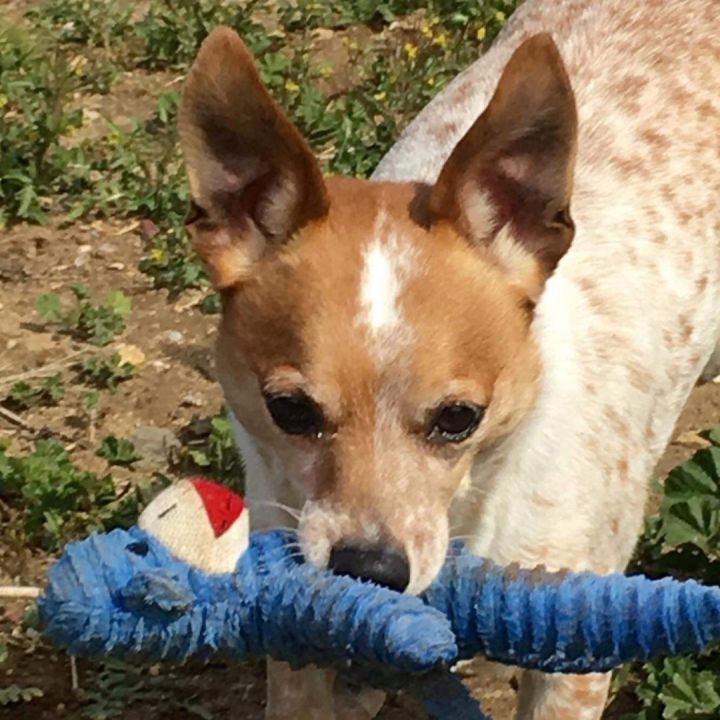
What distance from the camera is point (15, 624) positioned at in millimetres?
4207

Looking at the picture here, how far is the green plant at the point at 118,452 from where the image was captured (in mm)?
4746

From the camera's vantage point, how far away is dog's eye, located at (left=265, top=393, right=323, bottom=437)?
3.05 meters

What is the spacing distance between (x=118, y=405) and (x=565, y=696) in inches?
79.0

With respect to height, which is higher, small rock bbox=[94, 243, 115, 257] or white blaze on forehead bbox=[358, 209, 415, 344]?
white blaze on forehead bbox=[358, 209, 415, 344]

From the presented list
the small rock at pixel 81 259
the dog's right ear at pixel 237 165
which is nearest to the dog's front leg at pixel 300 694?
the dog's right ear at pixel 237 165

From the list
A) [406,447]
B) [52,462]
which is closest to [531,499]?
[406,447]

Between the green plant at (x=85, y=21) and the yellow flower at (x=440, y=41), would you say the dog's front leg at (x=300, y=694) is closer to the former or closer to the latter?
the yellow flower at (x=440, y=41)

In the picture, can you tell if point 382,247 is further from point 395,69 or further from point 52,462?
point 395,69

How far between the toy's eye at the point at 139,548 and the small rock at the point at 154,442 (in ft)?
7.13

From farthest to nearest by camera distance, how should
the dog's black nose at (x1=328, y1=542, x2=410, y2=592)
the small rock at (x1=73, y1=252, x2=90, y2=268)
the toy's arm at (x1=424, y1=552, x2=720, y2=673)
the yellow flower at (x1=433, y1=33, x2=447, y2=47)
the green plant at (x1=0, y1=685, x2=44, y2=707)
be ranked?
the yellow flower at (x1=433, y1=33, x2=447, y2=47) → the small rock at (x1=73, y1=252, x2=90, y2=268) → the green plant at (x1=0, y1=685, x2=44, y2=707) → the dog's black nose at (x1=328, y1=542, x2=410, y2=592) → the toy's arm at (x1=424, y1=552, x2=720, y2=673)

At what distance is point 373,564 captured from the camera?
2.83 m

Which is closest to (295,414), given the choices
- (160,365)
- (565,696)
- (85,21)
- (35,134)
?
(565,696)

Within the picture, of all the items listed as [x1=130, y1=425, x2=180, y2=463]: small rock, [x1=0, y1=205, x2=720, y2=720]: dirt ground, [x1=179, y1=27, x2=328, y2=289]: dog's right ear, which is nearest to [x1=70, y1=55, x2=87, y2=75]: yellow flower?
[x1=0, y1=205, x2=720, y2=720]: dirt ground

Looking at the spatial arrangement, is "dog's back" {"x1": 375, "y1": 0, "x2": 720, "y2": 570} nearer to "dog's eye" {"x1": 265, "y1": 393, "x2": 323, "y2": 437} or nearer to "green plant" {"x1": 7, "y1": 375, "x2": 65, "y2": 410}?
"dog's eye" {"x1": 265, "y1": 393, "x2": 323, "y2": 437}
